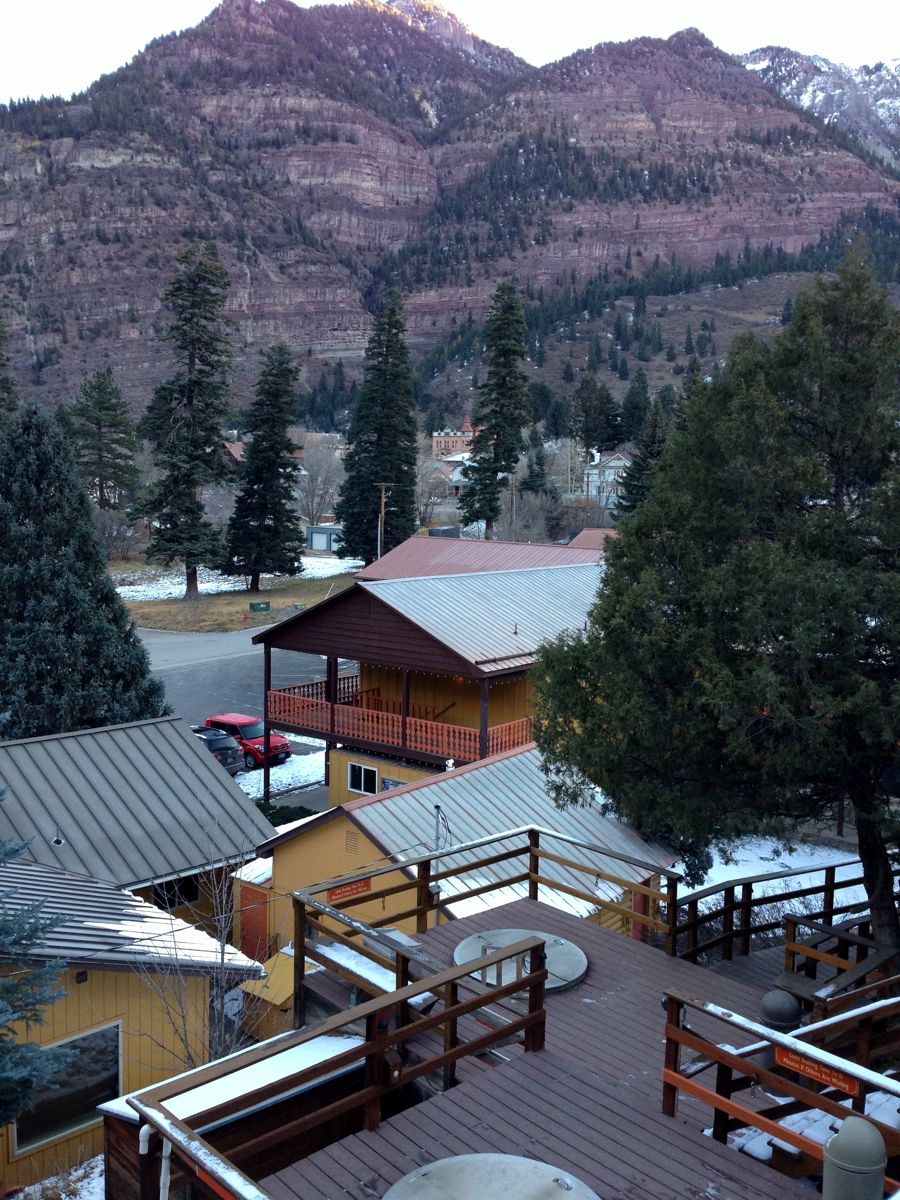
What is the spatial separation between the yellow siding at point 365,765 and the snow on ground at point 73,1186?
13750 millimetres

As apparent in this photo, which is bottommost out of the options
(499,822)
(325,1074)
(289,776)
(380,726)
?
(289,776)

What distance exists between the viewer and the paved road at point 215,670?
35.0m

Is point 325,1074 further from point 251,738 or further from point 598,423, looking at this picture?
point 598,423

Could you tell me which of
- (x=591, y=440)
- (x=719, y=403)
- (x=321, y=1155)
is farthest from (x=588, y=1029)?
(x=591, y=440)

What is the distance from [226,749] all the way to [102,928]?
1713 centimetres

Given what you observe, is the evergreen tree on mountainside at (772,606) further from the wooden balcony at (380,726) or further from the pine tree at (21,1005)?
the wooden balcony at (380,726)

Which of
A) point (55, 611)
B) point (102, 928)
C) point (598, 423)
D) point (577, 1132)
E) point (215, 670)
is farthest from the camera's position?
point (598, 423)

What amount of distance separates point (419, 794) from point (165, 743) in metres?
3.96

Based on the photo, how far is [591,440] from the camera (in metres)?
89.4

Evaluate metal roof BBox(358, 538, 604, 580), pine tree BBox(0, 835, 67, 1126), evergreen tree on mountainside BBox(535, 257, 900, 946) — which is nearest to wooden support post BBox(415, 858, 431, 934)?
evergreen tree on mountainside BBox(535, 257, 900, 946)

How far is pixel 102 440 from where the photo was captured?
214 feet

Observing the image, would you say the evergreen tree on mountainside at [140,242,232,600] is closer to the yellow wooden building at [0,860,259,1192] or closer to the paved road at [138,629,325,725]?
the paved road at [138,629,325,725]

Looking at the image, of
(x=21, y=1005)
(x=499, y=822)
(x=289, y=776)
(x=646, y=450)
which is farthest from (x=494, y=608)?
(x=646, y=450)

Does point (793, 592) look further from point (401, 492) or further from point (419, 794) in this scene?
point (401, 492)
